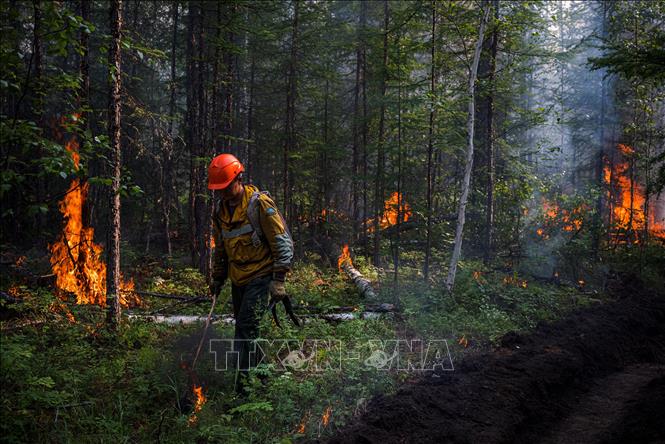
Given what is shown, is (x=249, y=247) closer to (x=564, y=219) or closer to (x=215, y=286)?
(x=215, y=286)

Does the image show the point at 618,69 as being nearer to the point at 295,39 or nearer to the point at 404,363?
the point at 404,363

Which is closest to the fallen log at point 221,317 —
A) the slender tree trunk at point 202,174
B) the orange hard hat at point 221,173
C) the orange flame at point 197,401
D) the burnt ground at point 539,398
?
the burnt ground at point 539,398

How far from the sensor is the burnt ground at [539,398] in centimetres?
483

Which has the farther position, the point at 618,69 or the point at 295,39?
the point at 295,39

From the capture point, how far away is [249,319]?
5.52 m

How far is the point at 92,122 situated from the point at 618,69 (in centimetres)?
1524

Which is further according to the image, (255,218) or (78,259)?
(78,259)

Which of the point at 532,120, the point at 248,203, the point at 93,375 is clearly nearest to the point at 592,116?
the point at 532,120

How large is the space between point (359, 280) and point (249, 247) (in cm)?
748

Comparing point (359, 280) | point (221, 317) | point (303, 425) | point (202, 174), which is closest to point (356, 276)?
point (359, 280)

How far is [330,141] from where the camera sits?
1919 cm

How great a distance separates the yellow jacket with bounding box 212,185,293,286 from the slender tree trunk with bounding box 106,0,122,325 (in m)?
2.21

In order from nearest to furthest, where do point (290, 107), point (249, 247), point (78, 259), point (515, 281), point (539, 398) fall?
point (249, 247) → point (539, 398) → point (78, 259) → point (515, 281) → point (290, 107)

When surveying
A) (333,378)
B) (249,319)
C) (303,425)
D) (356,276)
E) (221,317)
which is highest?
(249,319)
